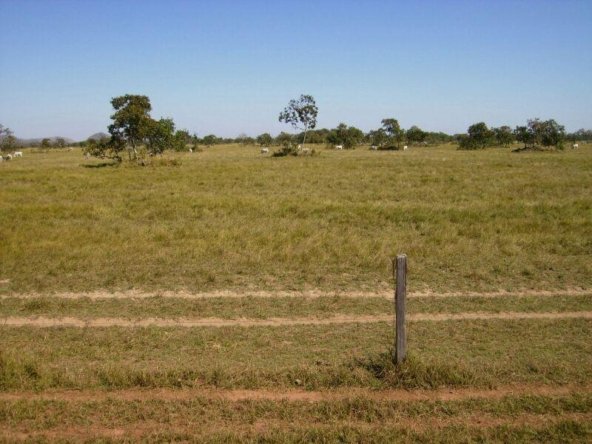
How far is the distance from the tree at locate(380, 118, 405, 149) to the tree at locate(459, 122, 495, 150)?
32.8ft

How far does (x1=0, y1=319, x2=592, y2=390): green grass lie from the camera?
5.91 metres

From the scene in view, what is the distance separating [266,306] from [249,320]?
669 millimetres

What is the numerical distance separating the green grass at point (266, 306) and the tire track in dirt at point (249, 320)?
0.15 meters

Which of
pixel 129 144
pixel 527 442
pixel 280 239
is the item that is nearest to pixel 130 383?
pixel 527 442

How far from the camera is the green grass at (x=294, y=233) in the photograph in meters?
10.3

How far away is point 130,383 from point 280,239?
7888 mm

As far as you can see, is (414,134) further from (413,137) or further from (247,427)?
(247,427)

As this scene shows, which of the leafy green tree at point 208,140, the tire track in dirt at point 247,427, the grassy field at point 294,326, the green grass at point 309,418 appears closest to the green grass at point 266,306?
the grassy field at point 294,326

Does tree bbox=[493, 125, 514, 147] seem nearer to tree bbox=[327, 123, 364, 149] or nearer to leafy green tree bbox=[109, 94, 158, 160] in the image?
tree bbox=[327, 123, 364, 149]

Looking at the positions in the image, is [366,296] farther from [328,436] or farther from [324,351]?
[328,436]

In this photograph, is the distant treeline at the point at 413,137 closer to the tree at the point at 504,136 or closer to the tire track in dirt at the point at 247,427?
the tree at the point at 504,136

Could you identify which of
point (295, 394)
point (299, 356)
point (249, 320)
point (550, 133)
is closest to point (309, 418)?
point (295, 394)

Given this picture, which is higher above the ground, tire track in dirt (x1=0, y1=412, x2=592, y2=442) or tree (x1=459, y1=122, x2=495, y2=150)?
tree (x1=459, y1=122, x2=495, y2=150)

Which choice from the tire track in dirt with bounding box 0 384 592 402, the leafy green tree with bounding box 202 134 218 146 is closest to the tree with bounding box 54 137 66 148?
the leafy green tree with bounding box 202 134 218 146
